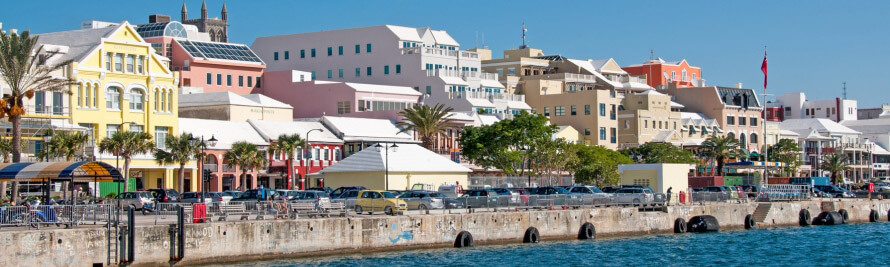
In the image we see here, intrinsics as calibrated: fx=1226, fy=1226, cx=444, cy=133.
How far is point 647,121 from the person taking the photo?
134 m

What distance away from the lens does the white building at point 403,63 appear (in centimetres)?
12244

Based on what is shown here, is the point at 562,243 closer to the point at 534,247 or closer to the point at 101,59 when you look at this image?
the point at 534,247

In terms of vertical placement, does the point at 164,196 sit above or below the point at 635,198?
above

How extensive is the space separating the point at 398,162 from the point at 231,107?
25.3 meters

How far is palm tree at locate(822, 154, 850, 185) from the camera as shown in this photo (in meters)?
145

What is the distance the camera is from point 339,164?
8419cm

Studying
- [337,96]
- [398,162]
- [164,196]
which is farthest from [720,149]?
[164,196]

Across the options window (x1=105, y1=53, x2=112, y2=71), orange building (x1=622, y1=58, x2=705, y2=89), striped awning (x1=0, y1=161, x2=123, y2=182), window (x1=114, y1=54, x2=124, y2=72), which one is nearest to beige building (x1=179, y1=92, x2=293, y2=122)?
window (x1=114, y1=54, x2=124, y2=72)

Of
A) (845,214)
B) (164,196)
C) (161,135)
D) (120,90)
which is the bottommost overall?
(845,214)

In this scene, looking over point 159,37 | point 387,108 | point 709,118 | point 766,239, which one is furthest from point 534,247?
point 709,118

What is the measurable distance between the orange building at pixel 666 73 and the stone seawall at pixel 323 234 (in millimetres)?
87851

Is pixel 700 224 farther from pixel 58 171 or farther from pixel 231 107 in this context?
pixel 231 107

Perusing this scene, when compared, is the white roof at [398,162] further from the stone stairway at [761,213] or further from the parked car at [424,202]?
the parked car at [424,202]

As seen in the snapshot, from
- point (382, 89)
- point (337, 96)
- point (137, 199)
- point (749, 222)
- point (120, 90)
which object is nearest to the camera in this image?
point (137, 199)
